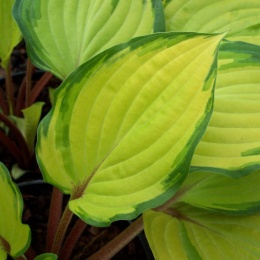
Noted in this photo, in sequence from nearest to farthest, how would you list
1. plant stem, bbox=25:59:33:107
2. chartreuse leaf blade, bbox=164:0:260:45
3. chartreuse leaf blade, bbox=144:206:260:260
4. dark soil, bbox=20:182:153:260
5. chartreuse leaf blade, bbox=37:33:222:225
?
chartreuse leaf blade, bbox=37:33:222:225, chartreuse leaf blade, bbox=144:206:260:260, chartreuse leaf blade, bbox=164:0:260:45, dark soil, bbox=20:182:153:260, plant stem, bbox=25:59:33:107

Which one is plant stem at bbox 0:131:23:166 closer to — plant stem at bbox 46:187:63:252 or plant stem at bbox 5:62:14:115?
plant stem at bbox 5:62:14:115

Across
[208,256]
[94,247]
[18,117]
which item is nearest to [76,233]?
[94,247]

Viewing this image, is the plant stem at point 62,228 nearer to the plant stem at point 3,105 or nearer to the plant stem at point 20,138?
the plant stem at point 20,138

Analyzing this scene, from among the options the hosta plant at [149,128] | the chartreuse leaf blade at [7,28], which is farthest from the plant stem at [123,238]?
the chartreuse leaf blade at [7,28]

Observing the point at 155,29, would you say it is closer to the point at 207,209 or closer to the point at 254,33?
the point at 254,33

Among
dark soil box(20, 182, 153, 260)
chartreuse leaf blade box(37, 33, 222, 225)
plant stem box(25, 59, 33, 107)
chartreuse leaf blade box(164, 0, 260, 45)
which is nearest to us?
chartreuse leaf blade box(37, 33, 222, 225)

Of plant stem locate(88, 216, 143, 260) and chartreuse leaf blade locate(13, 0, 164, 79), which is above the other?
chartreuse leaf blade locate(13, 0, 164, 79)

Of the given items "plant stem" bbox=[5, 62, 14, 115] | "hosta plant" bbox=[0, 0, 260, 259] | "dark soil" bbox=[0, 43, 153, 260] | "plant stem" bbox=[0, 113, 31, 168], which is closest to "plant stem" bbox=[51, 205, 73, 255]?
"hosta plant" bbox=[0, 0, 260, 259]

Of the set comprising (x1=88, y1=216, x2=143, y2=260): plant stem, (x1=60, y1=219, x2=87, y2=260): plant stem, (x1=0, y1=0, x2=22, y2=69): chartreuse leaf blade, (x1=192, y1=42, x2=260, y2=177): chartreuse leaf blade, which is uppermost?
(x1=0, y1=0, x2=22, y2=69): chartreuse leaf blade
